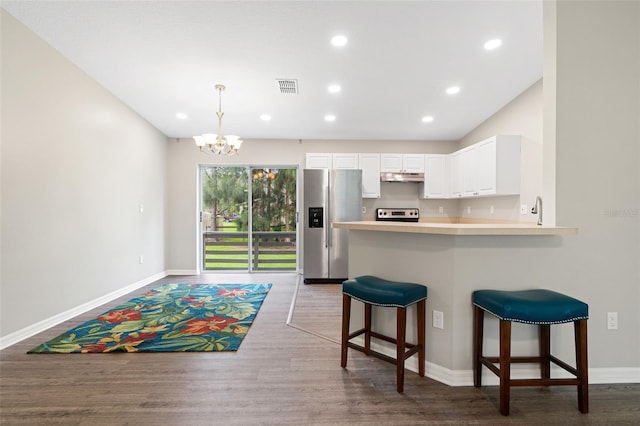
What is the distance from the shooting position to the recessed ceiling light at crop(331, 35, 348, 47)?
2656 mm

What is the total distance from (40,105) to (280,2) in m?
2.57

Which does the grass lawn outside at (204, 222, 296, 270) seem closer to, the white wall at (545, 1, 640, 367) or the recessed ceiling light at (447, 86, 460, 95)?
the recessed ceiling light at (447, 86, 460, 95)

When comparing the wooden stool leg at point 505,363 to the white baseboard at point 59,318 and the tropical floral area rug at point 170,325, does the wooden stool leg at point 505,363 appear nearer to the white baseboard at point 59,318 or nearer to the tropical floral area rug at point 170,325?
the tropical floral area rug at point 170,325

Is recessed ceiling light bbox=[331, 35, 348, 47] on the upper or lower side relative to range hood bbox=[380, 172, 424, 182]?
upper

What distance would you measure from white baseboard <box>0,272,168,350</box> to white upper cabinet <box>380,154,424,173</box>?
4.67 metres

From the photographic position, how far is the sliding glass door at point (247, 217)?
19.0 ft

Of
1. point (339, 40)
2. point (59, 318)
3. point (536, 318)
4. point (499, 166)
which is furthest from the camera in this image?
point (499, 166)

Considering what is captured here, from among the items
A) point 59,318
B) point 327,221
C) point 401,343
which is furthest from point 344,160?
point 59,318

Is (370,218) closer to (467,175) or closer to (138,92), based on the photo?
(467,175)

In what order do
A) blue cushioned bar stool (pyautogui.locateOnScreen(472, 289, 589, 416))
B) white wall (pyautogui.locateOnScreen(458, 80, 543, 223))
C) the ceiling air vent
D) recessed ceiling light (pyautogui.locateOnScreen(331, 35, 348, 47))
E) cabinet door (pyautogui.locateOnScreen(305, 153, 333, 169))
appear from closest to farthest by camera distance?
blue cushioned bar stool (pyautogui.locateOnScreen(472, 289, 589, 416))
recessed ceiling light (pyautogui.locateOnScreen(331, 35, 348, 47))
the ceiling air vent
white wall (pyautogui.locateOnScreen(458, 80, 543, 223))
cabinet door (pyautogui.locateOnScreen(305, 153, 333, 169))

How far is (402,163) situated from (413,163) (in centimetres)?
21

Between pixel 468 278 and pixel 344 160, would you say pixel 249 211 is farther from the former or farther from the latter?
pixel 468 278

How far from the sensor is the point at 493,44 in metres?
2.76

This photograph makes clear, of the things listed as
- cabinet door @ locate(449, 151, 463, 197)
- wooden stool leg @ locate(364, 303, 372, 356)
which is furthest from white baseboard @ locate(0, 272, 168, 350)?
cabinet door @ locate(449, 151, 463, 197)
